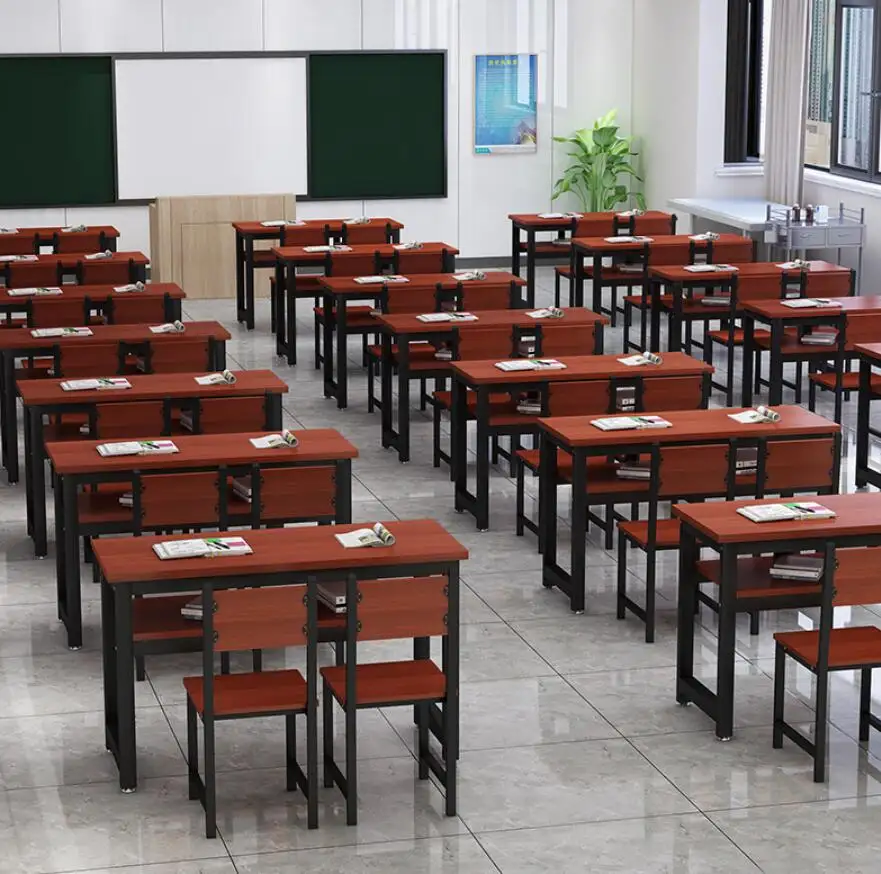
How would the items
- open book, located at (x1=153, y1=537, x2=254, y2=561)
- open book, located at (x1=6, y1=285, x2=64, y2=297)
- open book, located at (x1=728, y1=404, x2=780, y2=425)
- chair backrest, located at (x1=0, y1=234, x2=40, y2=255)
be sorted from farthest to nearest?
1. chair backrest, located at (x1=0, y1=234, x2=40, y2=255)
2. open book, located at (x1=6, y1=285, x2=64, y2=297)
3. open book, located at (x1=728, y1=404, x2=780, y2=425)
4. open book, located at (x1=153, y1=537, x2=254, y2=561)

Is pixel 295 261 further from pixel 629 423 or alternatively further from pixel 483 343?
pixel 629 423

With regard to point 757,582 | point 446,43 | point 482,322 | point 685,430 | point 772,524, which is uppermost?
point 446,43

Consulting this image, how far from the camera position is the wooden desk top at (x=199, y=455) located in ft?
21.7

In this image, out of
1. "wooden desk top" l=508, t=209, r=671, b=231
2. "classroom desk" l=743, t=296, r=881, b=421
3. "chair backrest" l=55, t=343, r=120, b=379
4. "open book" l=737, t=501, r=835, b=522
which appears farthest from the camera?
"wooden desk top" l=508, t=209, r=671, b=231

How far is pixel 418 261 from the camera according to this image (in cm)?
1226

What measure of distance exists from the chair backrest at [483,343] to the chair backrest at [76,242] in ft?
15.5

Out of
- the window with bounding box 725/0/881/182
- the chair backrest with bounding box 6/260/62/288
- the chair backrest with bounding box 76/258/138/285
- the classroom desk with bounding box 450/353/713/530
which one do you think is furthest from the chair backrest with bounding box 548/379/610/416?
the window with bounding box 725/0/881/182

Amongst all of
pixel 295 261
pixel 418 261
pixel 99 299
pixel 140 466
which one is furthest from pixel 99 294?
pixel 140 466

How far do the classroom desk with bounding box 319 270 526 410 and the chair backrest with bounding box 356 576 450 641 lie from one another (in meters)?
5.57

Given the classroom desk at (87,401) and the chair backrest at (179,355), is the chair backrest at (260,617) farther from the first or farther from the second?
the chair backrest at (179,355)

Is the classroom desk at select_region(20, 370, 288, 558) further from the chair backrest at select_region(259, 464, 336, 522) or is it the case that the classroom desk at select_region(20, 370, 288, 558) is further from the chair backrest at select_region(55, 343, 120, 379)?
the chair backrest at select_region(259, 464, 336, 522)

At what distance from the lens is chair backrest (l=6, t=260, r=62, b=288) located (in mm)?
11641

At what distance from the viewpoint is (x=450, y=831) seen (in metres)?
5.18

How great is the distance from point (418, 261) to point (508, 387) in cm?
403
